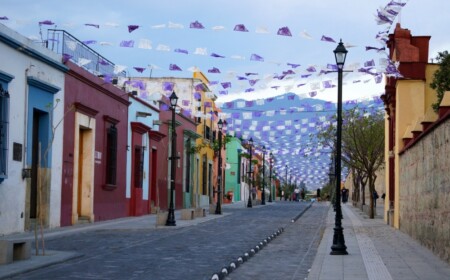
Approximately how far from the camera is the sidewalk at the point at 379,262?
11.8 metres

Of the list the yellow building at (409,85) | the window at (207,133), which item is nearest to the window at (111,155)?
the yellow building at (409,85)

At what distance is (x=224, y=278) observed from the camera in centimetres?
1145

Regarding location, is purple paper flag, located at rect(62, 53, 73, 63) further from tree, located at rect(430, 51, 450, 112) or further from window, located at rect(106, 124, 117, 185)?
tree, located at rect(430, 51, 450, 112)

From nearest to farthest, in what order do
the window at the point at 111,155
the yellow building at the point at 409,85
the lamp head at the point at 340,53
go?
the lamp head at the point at 340,53 → the yellow building at the point at 409,85 → the window at the point at 111,155

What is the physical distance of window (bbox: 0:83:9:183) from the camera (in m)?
19.0

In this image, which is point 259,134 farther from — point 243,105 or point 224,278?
point 224,278

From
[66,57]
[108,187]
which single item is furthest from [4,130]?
[108,187]

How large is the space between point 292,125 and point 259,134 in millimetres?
2301

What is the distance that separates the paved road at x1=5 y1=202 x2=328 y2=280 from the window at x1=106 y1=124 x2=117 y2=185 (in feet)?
20.3

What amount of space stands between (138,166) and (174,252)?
1877 cm

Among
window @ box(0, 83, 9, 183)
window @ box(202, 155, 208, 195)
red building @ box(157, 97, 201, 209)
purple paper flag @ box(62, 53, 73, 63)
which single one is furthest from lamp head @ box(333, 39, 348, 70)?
window @ box(202, 155, 208, 195)

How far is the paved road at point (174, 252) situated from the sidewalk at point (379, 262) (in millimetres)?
421

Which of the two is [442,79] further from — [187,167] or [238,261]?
[187,167]

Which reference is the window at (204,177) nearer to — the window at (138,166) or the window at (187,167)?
the window at (187,167)
